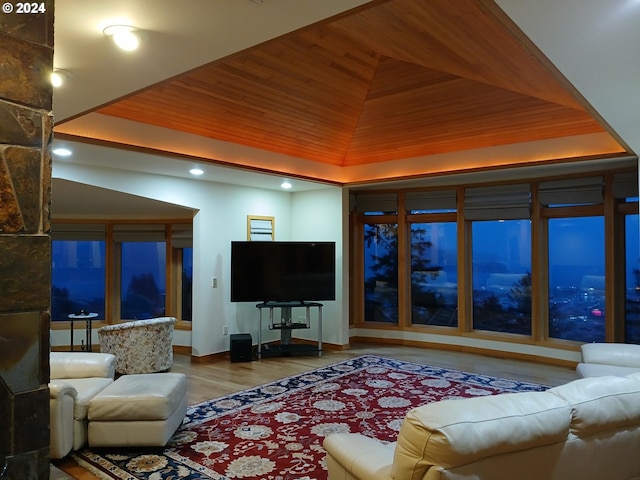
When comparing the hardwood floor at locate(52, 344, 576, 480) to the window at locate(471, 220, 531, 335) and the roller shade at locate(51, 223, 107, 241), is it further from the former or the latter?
the roller shade at locate(51, 223, 107, 241)

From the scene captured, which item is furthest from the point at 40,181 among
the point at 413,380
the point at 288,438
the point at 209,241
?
the point at 209,241

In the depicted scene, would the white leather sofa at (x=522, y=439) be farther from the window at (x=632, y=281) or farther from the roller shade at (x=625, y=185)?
the window at (x=632, y=281)

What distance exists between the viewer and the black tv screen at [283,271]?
21.7 ft

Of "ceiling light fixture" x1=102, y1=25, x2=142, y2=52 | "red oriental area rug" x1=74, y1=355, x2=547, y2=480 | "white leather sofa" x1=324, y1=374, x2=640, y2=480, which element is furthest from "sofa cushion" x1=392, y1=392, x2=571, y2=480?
"ceiling light fixture" x1=102, y1=25, x2=142, y2=52

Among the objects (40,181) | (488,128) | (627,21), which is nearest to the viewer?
(40,181)

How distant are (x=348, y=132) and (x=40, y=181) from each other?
5.82 meters

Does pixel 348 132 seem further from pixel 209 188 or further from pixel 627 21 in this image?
pixel 627 21

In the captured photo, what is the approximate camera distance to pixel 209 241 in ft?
21.7

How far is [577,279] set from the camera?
6.40 metres

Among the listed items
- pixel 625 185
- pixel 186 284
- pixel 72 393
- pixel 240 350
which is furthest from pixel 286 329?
pixel 625 185

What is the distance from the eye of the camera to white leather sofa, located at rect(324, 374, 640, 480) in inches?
62.7

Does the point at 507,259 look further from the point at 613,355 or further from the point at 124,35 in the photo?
the point at 124,35

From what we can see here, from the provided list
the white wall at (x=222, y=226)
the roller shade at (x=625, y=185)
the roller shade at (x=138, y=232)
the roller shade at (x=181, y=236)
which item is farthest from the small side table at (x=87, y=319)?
the roller shade at (x=625, y=185)

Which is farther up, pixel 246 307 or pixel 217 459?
pixel 246 307
